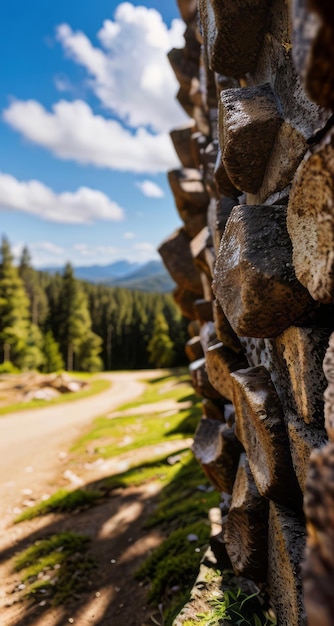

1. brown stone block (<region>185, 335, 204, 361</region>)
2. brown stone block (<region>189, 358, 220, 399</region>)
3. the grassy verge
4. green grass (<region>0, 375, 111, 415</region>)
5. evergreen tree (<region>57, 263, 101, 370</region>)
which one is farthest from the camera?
evergreen tree (<region>57, 263, 101, 370</region>)

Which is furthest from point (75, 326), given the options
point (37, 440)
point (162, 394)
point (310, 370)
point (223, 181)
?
point (310, 370)

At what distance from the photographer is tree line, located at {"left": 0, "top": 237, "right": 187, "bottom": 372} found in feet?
125

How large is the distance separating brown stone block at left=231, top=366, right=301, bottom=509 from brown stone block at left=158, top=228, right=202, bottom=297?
4.41 m

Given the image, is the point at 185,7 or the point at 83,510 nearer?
the point at 185,7

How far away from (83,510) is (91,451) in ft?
14.0

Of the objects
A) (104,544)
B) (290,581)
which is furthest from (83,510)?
(290,581)

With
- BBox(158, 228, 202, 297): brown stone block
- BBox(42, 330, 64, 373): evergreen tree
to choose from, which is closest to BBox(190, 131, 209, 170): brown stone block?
BBox(158, 228, 202, 297): brown stone block

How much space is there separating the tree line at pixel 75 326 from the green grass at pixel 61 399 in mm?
11212

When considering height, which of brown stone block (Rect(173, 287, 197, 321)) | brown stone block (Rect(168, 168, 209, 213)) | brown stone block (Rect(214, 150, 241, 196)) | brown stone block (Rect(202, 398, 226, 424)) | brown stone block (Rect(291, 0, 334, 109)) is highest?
brown stone block (Rect(168, 168, 209, 213))

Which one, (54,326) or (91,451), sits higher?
(54,326)

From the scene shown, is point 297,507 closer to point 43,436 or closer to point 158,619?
point 158,619

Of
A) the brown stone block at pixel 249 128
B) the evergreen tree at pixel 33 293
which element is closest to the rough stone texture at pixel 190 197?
Answer: the brown stone block at pixel 249 128

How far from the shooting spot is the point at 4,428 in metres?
16.1

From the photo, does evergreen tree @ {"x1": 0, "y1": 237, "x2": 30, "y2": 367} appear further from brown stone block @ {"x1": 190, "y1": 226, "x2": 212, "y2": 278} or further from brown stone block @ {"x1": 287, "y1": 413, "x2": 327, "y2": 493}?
brown stone block @ {"x1": 287, "y1": 413, "x2": 327, "y2": 493}
